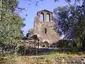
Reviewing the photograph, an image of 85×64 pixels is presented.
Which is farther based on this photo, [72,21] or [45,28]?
[45,28]

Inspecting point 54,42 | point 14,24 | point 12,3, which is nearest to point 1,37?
point 14,24

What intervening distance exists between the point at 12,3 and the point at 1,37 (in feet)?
7.04

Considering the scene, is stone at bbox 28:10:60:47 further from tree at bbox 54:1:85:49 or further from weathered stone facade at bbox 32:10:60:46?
tree at bbox 54:1:85:49

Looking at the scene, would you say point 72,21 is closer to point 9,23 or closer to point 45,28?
point 9,23

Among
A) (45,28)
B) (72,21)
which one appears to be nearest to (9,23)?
(72,21)

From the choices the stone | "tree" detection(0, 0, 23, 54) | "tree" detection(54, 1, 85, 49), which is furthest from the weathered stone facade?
"tree" detection(0, 0, 23, 54)

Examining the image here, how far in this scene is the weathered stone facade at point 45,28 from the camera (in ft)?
146

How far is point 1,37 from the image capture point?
13.1 meters

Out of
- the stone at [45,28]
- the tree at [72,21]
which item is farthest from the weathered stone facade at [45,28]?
the tree at [72,21]

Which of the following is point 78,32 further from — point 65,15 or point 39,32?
point 39,32

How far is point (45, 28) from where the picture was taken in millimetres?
46312

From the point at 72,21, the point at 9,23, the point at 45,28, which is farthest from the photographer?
the point at 45,28

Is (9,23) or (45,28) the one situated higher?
(9,23)

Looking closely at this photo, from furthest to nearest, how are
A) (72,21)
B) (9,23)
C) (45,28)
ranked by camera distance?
1. (45,28)
2. (72,21)
3. (9,23)
